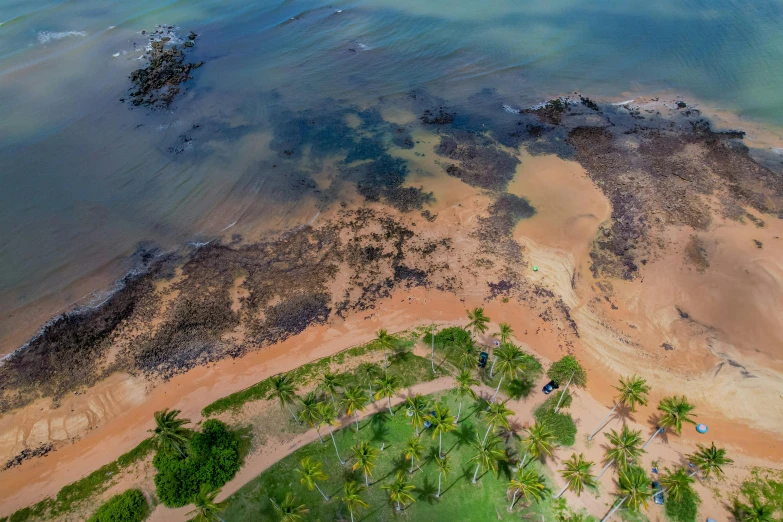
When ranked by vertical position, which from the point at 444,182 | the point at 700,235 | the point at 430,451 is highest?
the point at 444,182

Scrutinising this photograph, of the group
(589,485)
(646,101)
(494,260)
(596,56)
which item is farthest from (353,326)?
(596,56)

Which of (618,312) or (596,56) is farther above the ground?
(596,56)

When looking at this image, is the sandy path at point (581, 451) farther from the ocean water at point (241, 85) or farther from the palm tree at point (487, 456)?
the ocean water at point (241, 85)

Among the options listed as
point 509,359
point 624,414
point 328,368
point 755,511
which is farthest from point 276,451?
point 755,511

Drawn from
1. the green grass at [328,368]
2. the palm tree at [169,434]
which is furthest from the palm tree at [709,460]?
the palm tree at [169,434]

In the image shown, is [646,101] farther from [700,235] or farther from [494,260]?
[494,260]

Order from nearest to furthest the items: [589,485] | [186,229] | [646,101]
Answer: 1. [589,485]
2. [186,229]
3. [646,101]

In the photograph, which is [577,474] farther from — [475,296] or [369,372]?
[475,296]
